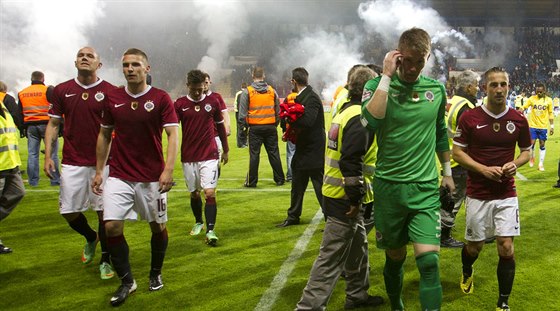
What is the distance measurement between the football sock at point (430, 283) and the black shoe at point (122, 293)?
2.43 meters

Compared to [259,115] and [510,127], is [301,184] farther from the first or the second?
[259,115]

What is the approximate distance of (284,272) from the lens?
500 cm

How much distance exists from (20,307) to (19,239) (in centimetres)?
245

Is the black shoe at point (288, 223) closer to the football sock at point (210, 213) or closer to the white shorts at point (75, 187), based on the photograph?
the football sock at point (210, 213)

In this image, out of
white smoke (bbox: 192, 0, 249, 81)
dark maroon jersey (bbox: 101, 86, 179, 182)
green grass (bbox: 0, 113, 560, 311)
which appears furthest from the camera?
white smoke (bbox: 192, 0, 249, 81)

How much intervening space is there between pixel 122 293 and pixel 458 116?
3607 mm

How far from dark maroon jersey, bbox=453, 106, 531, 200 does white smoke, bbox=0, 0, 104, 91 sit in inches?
1040

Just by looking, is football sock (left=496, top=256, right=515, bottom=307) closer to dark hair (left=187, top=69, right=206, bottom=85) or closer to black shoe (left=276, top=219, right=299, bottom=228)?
black shoe (left=276, top=219, right=299, bottom=228)

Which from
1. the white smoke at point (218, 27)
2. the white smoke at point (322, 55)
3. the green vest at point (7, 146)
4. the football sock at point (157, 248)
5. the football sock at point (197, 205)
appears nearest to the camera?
the football sock at point (157, 248)

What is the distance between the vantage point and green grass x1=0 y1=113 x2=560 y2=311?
4.31 m

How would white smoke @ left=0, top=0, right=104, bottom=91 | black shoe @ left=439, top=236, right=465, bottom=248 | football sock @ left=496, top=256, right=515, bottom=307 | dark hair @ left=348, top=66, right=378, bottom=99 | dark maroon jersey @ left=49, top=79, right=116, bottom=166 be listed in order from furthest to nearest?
white smoke @ left=0, top=0, right=104, bottom=91
black shoe @ left=439, top=236, right=465, bottom=248
dark maroon jersey @ left=49, top=79, right=116, bottom=166
football sock @ left=496, top=256, right=515, bottom=307
dark hair @ left=348, top=66, right=378, bottom=99

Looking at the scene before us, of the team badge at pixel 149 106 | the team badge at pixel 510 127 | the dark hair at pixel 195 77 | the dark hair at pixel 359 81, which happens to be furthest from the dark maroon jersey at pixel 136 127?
the team badge at pixel 510 127

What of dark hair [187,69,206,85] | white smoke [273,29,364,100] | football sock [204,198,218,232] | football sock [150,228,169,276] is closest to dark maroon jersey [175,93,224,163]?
dark hair [187,69,206,85]

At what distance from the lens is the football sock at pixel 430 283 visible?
309 cm
